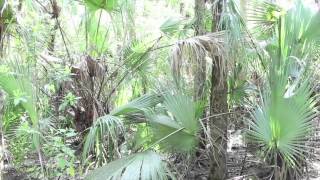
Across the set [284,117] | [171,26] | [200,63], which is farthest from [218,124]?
[171,26]

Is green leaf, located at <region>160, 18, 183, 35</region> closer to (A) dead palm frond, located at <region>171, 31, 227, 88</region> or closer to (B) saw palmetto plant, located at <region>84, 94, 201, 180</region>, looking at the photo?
(A) dead palm frond, located at <region>171, 31, 227, 88</region>

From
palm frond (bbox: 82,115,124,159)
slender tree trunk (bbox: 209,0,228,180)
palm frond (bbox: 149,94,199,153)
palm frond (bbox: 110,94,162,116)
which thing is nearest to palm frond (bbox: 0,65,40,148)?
palm frond (bbox: 82,115,124,159)

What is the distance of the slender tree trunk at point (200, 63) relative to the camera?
4108 millimetres

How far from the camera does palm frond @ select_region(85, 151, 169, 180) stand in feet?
11.8

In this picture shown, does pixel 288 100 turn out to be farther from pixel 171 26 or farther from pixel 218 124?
pixel 171 26

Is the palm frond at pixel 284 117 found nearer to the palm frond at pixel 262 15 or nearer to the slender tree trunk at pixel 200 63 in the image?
the slender tree trunk at pixel 200 63

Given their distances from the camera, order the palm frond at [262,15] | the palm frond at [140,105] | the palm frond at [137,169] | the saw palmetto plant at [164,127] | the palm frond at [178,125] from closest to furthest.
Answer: the palm frond at [137,169] → the saw palmetto plant at [164,127] → the palm frond at [178,125] → the palm frond at [140,105] → the palm frond at [262,15]

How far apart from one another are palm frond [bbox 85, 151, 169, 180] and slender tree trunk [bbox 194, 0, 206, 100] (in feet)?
2.56

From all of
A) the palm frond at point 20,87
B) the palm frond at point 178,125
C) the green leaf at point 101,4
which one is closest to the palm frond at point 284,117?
the palm frond at point 178,125

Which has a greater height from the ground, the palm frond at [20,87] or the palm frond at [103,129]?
the palm frond at [20,87]

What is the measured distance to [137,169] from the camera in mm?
A: 3664

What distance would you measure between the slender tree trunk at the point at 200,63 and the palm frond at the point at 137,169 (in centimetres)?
78

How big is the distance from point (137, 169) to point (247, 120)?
38.1 inches

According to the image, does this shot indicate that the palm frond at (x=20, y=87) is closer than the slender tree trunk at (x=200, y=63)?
Yes
